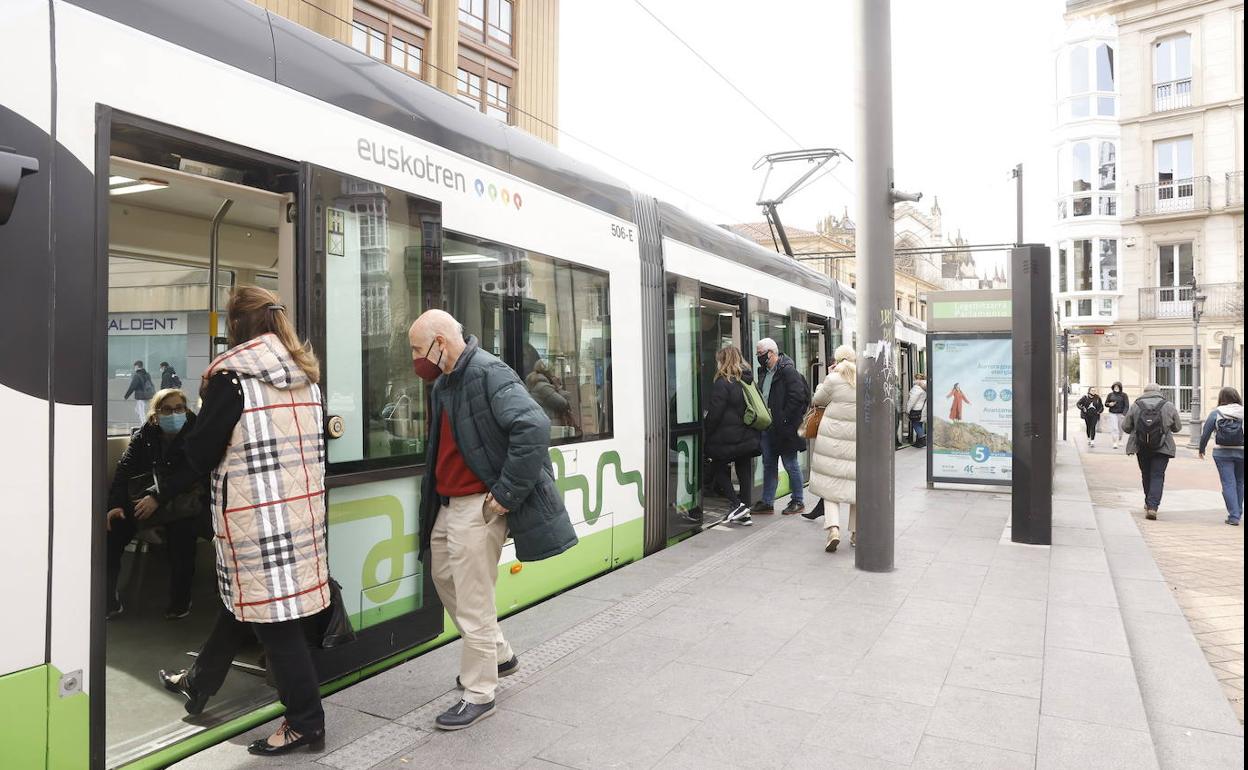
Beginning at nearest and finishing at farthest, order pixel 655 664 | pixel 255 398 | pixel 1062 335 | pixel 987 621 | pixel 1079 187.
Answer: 1. pixel 255 398
2. pixel 655 664
3. pixel 987 621
4. pixel 1062 335
5. pixel 1079 187

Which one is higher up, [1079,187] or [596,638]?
[1079,187]

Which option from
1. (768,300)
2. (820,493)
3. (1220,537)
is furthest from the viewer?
(768,300)

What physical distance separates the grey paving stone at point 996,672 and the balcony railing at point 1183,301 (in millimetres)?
33249

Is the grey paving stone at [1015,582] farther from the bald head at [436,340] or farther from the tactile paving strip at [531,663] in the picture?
the bald head at [436,340]

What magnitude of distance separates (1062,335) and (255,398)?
26.4m

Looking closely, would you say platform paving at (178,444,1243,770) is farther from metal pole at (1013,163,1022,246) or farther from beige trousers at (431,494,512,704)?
metal pole at (1013,163,1022,246)

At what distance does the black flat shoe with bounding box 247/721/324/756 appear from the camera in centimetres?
319

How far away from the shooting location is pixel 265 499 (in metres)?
3.05

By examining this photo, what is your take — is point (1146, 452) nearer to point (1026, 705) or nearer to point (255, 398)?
point (1026, 705)

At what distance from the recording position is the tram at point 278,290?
253cm

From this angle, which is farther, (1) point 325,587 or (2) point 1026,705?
(2) point 1026,705

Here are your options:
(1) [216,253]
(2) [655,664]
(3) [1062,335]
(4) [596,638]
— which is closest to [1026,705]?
(2) [655,664]

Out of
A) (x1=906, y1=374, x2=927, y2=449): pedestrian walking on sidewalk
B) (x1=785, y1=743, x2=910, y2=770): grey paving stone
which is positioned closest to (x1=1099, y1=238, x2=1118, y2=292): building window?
(x1=906, y1=374, x2=927, y2=449): pedestrian walking on sidewalk

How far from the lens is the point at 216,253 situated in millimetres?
5270
